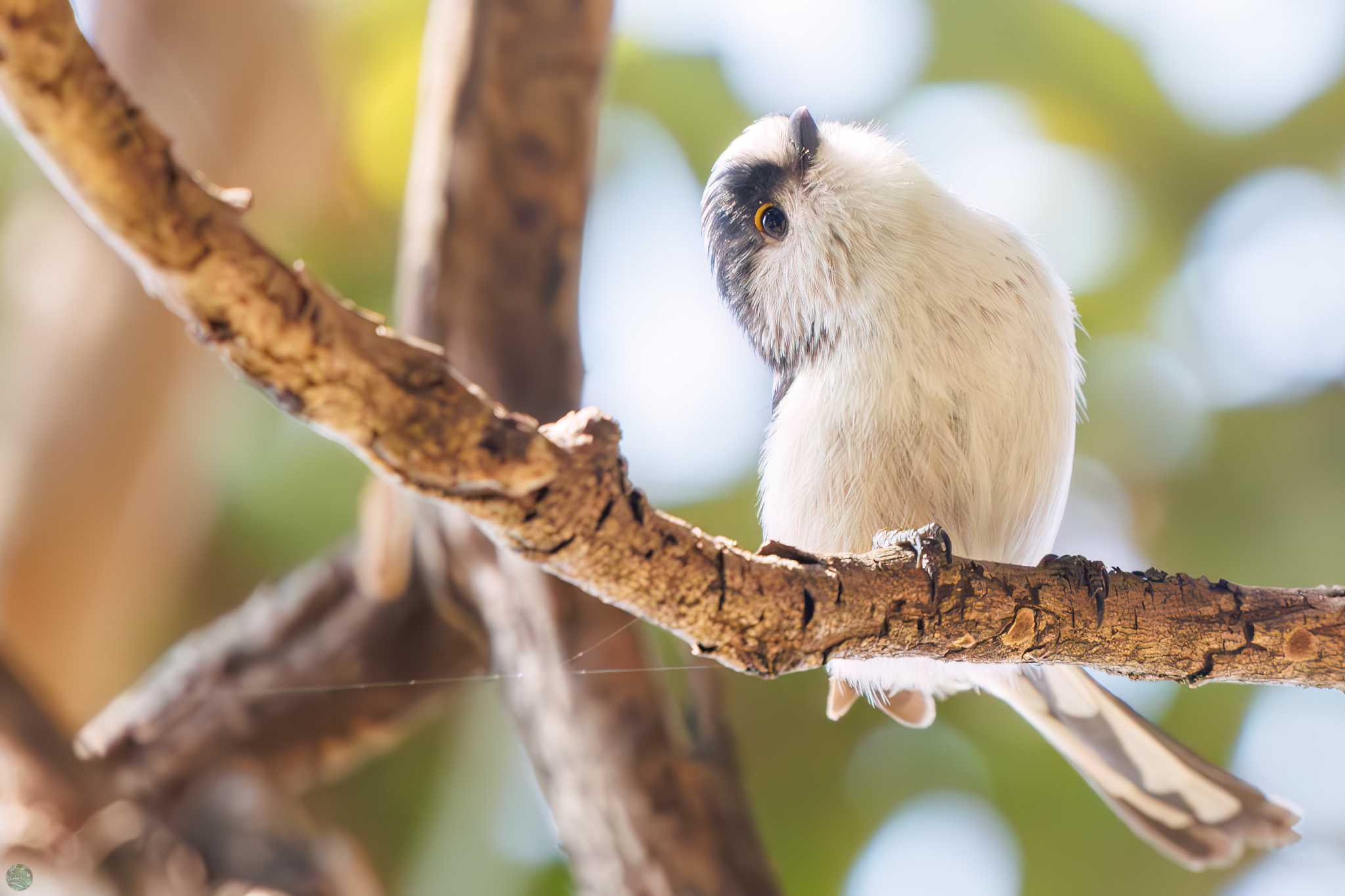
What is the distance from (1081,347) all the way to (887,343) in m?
0.33

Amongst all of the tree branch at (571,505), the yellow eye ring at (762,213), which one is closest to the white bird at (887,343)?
the yellow eye ring at (762,213)

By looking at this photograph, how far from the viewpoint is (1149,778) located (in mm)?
1095

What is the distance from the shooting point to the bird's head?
2.94ft

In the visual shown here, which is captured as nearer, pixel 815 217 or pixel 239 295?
pixel 239 295

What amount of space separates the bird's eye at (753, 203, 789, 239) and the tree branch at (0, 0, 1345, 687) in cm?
31

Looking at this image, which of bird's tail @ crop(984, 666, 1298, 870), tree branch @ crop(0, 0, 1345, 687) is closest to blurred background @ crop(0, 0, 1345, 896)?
bird's tail @ crop(984, 666, 1298, 870)

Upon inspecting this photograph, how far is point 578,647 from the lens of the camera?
1221 mm

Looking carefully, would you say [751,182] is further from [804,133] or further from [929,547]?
[929,547]

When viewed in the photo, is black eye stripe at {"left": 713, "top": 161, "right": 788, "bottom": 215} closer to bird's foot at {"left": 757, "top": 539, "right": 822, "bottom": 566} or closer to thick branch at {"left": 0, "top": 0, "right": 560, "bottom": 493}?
bird's foot at {"left": 757, "top": 539, "right": 822, "bottom": 566}

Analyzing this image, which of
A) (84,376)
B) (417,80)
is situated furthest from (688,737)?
(84,376)

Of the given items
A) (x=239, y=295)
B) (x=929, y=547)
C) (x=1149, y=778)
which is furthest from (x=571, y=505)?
(x=1149, y=778)

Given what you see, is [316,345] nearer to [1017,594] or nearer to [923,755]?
[1017,594]

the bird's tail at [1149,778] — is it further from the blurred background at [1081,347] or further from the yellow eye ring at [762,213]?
the yellow eye ring at [762,213]

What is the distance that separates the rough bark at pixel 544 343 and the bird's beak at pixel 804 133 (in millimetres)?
467
